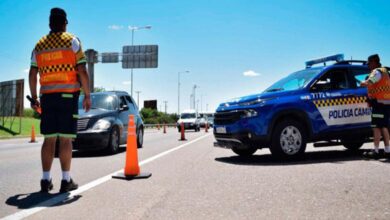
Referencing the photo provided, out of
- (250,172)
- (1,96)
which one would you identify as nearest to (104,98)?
(250,172)

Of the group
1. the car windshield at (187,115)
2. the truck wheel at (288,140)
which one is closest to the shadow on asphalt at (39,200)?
the truck wheel at (288,140)

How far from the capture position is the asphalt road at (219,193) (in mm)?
3600

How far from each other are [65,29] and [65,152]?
5.04ft

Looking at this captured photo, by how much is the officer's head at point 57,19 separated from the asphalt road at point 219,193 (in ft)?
6.61

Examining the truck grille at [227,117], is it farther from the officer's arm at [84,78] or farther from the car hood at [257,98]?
the officer's arm at [84,78]

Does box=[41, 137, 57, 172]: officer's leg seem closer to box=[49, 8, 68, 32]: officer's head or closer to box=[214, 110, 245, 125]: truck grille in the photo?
box=[49, 8, 68, 32]: officer's head

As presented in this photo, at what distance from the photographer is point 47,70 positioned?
4844 mm

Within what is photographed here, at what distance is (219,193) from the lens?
450cm

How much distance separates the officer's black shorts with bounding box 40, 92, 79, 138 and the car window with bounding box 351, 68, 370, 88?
6.10 metres

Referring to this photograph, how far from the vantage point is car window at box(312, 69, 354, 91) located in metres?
8.01

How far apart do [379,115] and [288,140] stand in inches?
70.7

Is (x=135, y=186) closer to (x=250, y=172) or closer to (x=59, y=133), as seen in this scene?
(x=59, y=133)

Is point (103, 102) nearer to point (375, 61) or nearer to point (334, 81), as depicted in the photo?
point (334, 81)

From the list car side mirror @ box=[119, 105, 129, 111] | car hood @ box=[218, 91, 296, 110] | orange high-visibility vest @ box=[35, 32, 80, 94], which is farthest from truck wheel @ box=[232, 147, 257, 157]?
orange high-visibility vest @ box=[35, 32, 80, 94]
